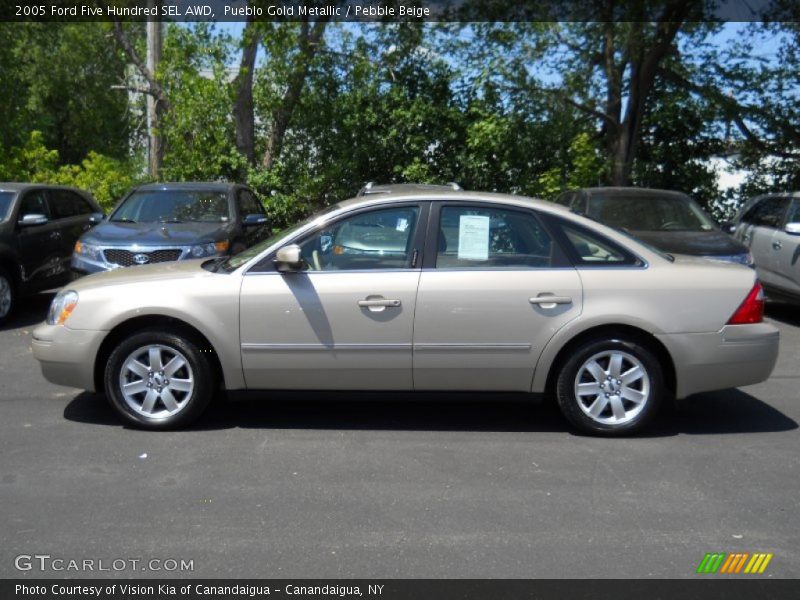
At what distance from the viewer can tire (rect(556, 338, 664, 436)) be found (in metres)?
5.79

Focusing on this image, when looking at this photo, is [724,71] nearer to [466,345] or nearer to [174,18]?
[174,18]

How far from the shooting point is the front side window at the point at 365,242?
5.90m

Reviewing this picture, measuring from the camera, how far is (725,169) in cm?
1839

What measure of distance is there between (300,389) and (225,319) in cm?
68

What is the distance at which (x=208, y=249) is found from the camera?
9.64 m

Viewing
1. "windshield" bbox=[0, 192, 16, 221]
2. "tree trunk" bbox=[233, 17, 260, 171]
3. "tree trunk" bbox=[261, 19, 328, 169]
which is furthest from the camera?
"tree trunk" bbox=[233, 17, 260, 171]

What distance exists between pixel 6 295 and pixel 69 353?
15.7 ft

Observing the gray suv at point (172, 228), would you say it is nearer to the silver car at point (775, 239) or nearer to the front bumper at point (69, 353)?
the front bumper at point (69, 353)

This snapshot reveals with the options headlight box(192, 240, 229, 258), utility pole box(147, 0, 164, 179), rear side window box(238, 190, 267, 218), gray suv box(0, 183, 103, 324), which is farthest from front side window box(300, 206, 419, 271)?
utility pole box(147, 0, 164, 179)

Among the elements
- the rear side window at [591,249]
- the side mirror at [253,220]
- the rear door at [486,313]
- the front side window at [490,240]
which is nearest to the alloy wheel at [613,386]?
the rear door at [486,313]

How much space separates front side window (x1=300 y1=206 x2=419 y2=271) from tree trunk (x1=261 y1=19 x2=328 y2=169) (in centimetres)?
1120

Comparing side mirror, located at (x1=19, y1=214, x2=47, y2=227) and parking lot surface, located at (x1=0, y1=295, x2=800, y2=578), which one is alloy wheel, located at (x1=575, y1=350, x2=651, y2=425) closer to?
parking lot surface, located at (x1=0, y1=295, x2=800, y2=578)

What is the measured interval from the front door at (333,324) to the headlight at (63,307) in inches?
46.4

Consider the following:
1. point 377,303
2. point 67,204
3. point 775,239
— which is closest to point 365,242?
point 377,303
